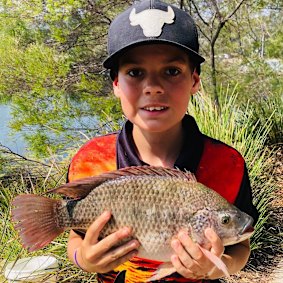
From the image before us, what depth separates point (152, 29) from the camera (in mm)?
1587

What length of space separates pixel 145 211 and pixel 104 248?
0.57 feet

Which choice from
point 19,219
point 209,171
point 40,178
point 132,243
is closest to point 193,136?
point 209,171

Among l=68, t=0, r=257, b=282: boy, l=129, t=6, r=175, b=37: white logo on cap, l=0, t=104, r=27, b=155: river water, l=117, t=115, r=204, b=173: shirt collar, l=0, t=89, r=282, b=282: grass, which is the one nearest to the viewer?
l=68, t=0, r=257, b=282: boy

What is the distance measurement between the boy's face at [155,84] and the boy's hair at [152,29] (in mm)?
41

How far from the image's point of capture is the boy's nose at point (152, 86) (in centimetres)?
159

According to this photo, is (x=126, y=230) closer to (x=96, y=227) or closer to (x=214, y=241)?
(x=96, y=227)

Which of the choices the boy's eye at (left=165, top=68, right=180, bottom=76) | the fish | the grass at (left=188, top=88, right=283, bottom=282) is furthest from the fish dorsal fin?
the grass at (left=188, top=88, right=283, bottom=282)

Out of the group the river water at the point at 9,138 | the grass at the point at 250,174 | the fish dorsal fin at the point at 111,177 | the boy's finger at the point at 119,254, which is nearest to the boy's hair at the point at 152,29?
the fish dorsal fin at the point at 111,177

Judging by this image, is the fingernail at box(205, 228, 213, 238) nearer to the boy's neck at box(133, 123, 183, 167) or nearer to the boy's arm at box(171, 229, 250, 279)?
the boy's arm at box(171, 229, 250, 279)

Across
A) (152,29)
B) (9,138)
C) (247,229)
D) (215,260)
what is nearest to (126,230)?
(215,260)

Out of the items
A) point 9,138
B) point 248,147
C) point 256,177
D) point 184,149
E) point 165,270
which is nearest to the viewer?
point 165,270

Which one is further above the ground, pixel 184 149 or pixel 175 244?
pixel 184 149

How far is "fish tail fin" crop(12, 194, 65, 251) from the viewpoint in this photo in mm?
1525

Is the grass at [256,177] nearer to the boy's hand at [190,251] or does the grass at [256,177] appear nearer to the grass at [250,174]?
the grass at [250,174]
